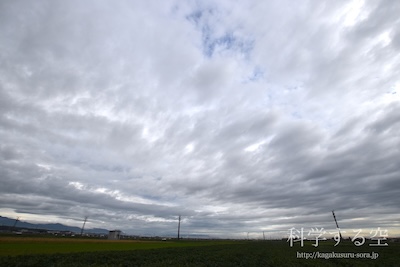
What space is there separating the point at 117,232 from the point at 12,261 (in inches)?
4228

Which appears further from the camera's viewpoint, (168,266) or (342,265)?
(342,265)

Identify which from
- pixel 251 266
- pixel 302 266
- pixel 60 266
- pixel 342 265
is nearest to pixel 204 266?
pixel 251 266

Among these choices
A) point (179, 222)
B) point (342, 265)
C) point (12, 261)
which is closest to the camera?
point (12, 261)

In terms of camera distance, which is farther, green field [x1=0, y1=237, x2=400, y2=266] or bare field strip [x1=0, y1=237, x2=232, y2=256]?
bare field strip [x1=0, y1=237, x2=232, y2=256]

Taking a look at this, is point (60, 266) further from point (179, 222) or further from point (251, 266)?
point (179, 222)

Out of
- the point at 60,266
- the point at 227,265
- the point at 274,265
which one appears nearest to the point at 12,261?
the point at 60,266

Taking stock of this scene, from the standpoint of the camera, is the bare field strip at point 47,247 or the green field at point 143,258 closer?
the green field at point 143,258

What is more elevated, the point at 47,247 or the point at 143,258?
the point at 47,247

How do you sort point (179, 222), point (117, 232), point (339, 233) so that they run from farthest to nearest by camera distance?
point (179, 222) < point (117, 232) < point (339, 233)

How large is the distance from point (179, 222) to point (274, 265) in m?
118

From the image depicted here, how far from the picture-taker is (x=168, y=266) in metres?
30.3

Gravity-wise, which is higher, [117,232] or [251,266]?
[117,232]

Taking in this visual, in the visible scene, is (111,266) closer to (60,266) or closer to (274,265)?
(60,266)

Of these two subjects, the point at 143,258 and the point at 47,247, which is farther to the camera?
the point at 47,247
